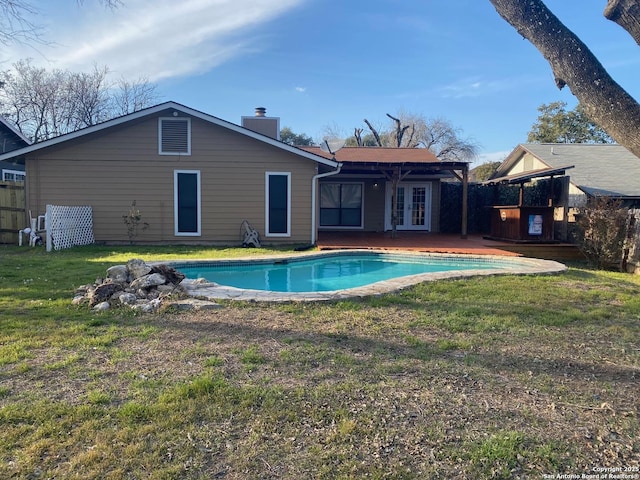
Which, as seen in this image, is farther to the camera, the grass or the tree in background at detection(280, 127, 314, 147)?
the tree in background at detection(280, 127, 314, 147)

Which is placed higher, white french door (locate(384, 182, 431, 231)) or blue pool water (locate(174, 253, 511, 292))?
white french door (locate(384, 182, 431, 231))

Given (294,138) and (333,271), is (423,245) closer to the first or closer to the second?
(333,271)

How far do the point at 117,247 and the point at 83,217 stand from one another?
1.39 meters

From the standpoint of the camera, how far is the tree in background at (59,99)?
27.7 metres

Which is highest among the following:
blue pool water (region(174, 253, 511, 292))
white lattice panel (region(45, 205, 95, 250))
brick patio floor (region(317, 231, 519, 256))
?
white lattice panel (region(45, 205, 95, 250))

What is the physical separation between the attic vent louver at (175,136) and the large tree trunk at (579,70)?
1056 centimetres

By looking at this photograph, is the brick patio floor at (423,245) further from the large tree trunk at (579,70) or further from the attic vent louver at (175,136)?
the large tree trunk at (579,70)

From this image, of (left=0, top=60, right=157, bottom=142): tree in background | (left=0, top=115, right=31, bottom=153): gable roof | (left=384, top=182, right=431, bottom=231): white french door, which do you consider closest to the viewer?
(left=0, top=115, right=31, bottom=153): gable roof

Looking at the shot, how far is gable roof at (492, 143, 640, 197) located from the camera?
15664mm

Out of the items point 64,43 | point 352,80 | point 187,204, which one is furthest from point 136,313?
point 352,80

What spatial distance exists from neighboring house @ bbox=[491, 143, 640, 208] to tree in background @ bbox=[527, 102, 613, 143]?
1580 cm

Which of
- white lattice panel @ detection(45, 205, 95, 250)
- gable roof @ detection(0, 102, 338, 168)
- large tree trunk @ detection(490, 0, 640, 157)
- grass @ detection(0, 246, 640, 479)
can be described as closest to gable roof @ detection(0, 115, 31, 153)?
gable roof @ detection(0, 102, 338, 168)

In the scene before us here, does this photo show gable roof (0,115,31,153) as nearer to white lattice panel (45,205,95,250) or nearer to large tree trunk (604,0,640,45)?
white lattice panel (45,205,95,250)

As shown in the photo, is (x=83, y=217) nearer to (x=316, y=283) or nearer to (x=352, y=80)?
(x=316, y=283)
